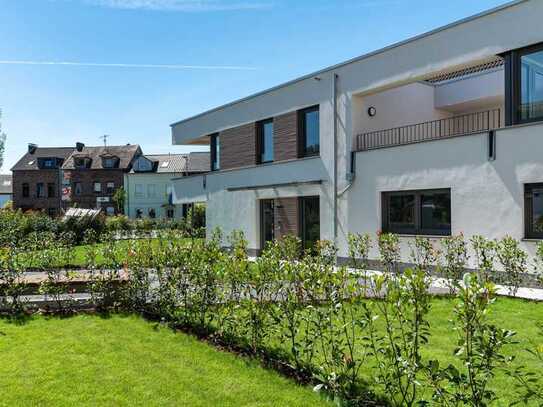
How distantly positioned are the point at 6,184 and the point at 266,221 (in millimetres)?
66678

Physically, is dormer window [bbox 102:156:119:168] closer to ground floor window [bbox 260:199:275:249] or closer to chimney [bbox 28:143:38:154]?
chimney [bbox 28:143:38:154]

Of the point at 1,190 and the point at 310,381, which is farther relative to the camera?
the point at 1,190

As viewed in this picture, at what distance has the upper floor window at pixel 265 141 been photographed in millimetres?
18547

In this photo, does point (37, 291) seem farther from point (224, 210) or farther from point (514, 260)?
point (224, 210)

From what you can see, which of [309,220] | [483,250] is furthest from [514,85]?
[309,220]

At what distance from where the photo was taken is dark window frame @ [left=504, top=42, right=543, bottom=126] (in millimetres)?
10930

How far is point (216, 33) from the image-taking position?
50.6 feet

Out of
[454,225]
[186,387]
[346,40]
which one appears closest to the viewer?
[186,387]

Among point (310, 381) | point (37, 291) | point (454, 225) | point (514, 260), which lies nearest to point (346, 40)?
point (454, 225)

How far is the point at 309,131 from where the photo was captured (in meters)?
16.7

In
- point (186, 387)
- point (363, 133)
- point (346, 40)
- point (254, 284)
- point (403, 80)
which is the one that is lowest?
point (186, 387)

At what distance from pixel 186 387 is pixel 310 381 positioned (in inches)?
48.7

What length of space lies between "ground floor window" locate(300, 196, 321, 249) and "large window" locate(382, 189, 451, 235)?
9.49 ft

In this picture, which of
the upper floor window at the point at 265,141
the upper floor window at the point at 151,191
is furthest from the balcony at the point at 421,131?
the upper floor window at the point at 151,191
